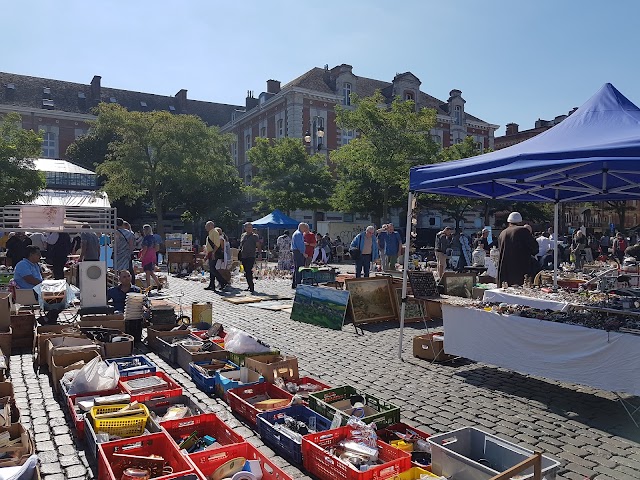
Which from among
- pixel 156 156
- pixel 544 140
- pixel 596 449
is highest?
pixel 156 156

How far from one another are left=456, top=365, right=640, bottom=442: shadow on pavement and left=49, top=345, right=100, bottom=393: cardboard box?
4.61 metres

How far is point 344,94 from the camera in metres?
40.9

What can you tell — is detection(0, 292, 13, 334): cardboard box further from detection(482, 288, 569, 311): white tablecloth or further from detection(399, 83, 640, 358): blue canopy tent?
detection(482, 288, 569, 311): white tablecloth

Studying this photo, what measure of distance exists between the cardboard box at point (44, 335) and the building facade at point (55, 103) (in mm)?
42396

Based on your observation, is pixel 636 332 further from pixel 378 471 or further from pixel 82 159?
pixel 82 159

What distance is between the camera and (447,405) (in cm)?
538

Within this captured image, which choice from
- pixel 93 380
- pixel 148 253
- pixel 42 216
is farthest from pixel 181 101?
pixel 93 380

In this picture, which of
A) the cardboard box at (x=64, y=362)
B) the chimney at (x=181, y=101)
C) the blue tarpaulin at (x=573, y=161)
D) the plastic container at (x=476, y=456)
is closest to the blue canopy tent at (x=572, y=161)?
the blue tarpaulin at (x=573, y=161)

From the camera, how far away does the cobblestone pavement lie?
166 inches

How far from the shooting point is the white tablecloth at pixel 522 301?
604 centimetres

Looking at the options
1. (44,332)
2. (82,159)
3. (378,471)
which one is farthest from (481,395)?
(82,159)

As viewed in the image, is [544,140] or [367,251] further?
[367,251]

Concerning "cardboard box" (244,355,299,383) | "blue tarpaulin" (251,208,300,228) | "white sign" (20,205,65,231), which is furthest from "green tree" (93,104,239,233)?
"cardboard box" (244,355,299,383)

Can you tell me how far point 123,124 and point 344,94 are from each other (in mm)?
17737
